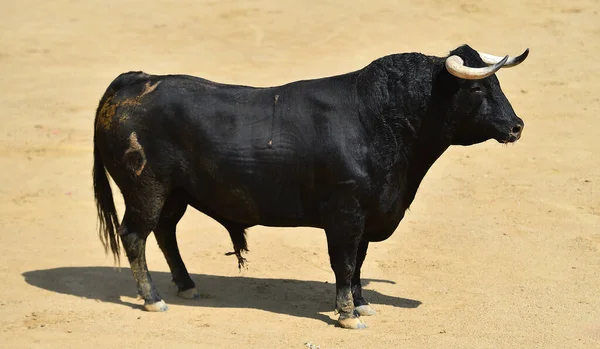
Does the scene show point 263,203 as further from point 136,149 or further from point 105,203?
point 105,203

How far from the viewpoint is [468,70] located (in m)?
8.64

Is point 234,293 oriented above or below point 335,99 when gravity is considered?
below

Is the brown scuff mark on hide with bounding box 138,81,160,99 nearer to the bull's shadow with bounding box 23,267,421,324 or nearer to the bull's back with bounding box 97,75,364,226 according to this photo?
the bull's back with bounding box 97,75,364,226

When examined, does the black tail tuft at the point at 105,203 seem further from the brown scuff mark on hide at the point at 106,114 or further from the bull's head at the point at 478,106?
the bull's head at the point at 478,106

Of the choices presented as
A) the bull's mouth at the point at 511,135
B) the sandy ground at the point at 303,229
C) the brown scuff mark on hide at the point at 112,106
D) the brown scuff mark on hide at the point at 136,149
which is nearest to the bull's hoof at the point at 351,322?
the sandy ground at the point at 303,229

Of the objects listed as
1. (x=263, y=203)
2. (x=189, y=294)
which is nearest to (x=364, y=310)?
(x=263, y=203)

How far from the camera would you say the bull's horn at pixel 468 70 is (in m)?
8.62

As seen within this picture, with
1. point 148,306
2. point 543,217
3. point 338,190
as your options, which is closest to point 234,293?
point 148,306

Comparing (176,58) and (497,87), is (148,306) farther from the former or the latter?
(176,58)

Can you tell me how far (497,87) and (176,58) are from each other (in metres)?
10.4

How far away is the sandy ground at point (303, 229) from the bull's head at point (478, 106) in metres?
1.63

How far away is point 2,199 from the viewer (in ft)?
42.6

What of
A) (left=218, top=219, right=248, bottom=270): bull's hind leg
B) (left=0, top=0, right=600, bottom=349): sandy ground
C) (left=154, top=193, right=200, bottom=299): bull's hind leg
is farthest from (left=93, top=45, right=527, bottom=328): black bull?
A: (left=0, top=0, right=600, bottom=349): sandy ground

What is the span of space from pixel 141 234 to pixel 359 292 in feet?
6.65
